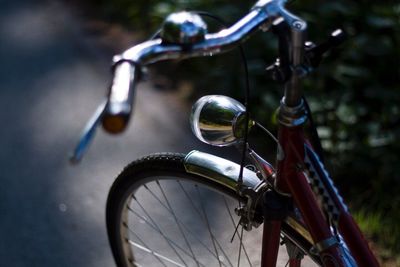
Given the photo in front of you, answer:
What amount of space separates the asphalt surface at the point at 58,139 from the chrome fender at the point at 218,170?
1.21 meters

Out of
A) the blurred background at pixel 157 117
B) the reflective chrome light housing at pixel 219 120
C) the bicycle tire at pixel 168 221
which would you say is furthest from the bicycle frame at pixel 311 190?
the blurred background at pixel 157 117

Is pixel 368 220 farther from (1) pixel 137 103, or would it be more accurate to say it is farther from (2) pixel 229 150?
(1) pixel 137 103

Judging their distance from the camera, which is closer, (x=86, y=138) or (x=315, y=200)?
(x=86, y=138)

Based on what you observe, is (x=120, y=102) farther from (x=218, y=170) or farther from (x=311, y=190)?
(x=218, y=170)

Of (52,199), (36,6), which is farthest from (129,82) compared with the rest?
(36,6)

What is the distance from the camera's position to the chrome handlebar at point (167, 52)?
1411 millimetres

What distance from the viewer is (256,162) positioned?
2029mm

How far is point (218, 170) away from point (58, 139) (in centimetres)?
237

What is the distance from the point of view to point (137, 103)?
4734mm

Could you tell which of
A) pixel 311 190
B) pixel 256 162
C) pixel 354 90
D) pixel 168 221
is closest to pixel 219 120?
pixel 256 162

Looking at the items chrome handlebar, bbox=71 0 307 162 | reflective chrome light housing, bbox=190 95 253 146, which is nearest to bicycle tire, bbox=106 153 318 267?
reflective chrome light housing, bbox=190 95 253 146

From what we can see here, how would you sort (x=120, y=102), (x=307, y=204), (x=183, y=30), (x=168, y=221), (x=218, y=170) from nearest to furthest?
1. (x=120, y=102)
2. (x=183, y=30)
3. (x=307, y=204)
4. (x=218, y=170)
5. (x=168, y=221)

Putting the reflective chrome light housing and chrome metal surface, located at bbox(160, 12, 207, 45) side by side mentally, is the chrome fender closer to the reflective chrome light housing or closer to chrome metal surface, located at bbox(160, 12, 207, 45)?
the reflective chrome light housing

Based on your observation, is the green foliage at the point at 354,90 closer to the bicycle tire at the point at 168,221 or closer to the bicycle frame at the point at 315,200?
→ the bicycle tire at the point at 168,221
